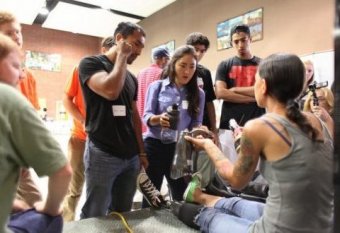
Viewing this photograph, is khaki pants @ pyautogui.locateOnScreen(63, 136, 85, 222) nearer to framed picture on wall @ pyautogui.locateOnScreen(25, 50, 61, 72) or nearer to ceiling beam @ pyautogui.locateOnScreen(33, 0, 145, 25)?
ceiling beam @ pyautogui.locateOnScreen(33, 0, 145, 25)

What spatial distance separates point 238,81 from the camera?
2504mm

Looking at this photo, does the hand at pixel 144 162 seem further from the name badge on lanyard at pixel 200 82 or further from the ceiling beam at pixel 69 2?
the ceiling beam at pixel 69 2

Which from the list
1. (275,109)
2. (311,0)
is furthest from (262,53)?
(275,109)

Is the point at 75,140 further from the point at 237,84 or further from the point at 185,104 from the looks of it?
the point at 237,84

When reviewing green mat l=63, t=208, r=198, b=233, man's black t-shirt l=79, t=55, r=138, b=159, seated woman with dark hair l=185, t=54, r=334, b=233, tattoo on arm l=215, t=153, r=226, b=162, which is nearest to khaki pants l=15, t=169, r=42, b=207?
green mat l=63, t=208, r=198, b=233

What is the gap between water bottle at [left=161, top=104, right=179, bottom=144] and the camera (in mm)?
1830

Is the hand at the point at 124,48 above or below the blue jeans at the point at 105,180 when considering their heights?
above

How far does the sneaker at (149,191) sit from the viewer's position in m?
1.78

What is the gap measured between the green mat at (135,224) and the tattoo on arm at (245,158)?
0.61 meters

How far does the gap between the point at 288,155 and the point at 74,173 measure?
1.75 m

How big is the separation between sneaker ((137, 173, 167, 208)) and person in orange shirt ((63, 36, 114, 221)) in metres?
0.73

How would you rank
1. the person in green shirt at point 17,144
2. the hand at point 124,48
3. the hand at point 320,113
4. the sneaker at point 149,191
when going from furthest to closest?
1. the sneaker at point 149,191
2. the hand at point 320,113
3. the hand at point 124,48
4. the person in green shirt at point 17,144

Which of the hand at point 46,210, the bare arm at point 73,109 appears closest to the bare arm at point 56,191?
the hand at point 46,210

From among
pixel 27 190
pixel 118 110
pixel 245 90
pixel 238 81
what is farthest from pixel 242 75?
pixel 27 190
